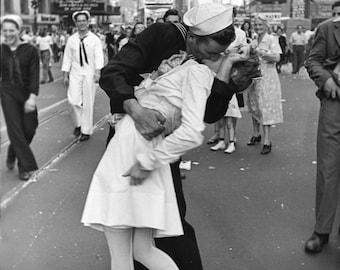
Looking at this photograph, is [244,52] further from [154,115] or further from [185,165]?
[185,165]

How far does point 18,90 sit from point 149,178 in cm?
88

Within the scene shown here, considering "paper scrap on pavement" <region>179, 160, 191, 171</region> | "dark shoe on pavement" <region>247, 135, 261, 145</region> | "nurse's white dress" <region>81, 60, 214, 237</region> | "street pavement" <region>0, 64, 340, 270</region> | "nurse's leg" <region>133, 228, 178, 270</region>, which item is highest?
"nurse's white dress" <region>81, 60, 214, 237</region>

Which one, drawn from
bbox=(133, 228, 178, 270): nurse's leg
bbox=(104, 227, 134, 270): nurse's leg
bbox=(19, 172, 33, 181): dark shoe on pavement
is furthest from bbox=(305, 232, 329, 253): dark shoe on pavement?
bbox=(19, 172, 33, 181): dark shoe on pavement

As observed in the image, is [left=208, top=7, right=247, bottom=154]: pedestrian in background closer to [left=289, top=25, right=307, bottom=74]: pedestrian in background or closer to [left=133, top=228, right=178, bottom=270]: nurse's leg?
[left=133, top=228, right=178, bottom=270]: nurse's leg

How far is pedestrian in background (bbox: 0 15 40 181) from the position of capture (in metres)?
1.66

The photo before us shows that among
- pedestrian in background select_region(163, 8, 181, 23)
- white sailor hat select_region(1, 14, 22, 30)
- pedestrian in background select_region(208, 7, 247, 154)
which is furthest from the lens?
Answer: pedestrian in background select_region(208, 7, 247, 154)

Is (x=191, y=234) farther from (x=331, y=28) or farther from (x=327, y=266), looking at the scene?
(x=331, y=28)

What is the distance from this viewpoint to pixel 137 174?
2.41 metres

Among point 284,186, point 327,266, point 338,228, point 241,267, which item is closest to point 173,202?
point 241,267

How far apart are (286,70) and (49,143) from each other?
2056 cm

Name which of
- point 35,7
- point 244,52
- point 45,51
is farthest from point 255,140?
point 35,7

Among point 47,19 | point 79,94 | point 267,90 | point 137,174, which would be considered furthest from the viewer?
point 267,90

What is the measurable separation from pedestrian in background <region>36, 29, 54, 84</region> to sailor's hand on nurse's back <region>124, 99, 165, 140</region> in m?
0.46

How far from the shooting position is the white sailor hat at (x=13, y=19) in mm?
1619
